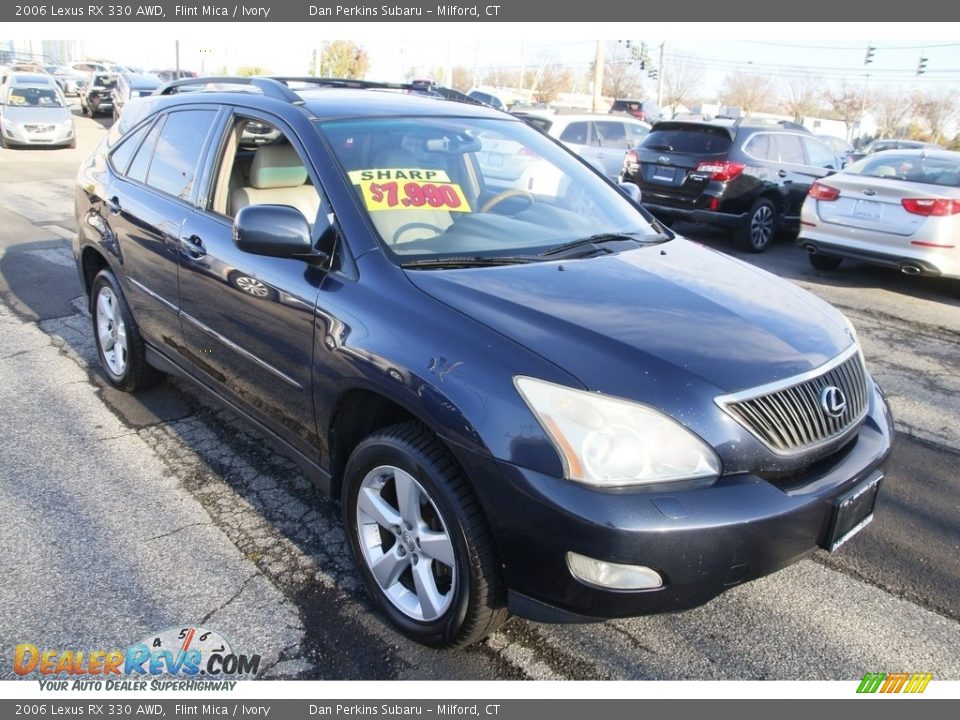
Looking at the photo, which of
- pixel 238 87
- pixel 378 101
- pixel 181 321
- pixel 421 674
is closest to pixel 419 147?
pixel 378 101

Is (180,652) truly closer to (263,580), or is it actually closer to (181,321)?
(263,580)

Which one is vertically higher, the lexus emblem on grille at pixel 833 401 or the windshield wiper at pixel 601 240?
the windshield wiper at pixel 601 240

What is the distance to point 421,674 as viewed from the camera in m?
2.54

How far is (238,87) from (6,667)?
2.78m

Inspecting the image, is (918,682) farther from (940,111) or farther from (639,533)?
(940,111)

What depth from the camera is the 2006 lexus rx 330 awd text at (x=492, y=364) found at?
2.19 meters

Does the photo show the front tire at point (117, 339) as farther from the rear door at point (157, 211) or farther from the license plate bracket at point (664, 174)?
the license plate bracket at point (664, 174)

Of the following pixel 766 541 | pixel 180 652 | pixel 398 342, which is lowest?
pixel 180 652

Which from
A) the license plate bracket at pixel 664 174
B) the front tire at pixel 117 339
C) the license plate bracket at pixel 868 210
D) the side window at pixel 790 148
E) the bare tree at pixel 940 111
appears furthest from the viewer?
the bare tree at pixel 940 111

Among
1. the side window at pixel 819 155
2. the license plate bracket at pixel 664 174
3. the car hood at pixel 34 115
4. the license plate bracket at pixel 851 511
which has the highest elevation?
the side window at pixel 819 155

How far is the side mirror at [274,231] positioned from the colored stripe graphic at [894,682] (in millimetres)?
2402

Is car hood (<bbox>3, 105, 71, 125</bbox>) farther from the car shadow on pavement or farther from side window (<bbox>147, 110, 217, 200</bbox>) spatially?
side window (<bbox>147, 110, 217, 200</bbox>)

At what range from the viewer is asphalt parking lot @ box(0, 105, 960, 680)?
262cm

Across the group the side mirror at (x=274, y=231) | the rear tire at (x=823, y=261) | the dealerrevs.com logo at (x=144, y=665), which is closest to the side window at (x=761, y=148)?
the rear tire at (x=823, y=261)
